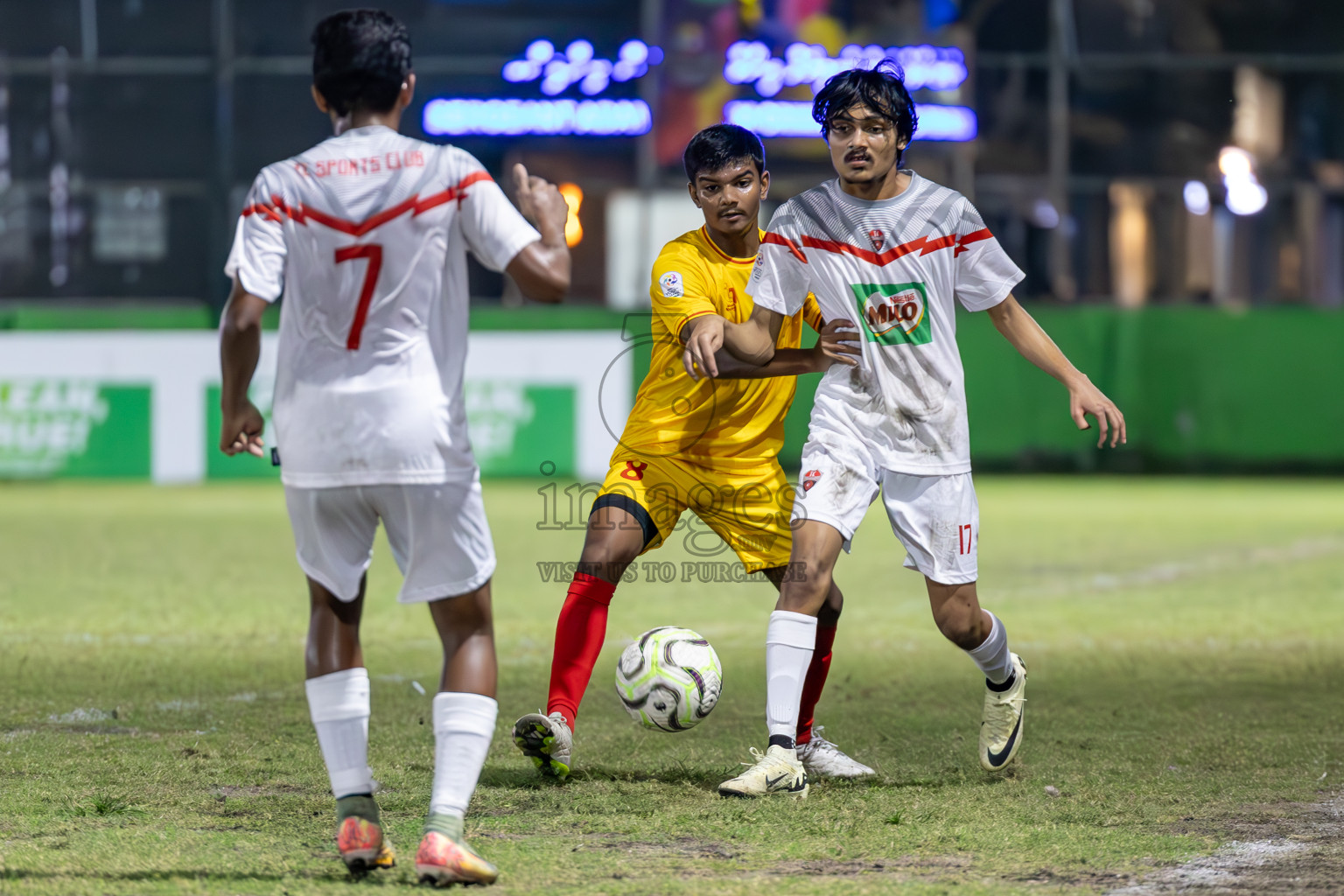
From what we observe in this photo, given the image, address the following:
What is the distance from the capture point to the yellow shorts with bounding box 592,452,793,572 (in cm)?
555

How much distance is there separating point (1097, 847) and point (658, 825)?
46.3 inches

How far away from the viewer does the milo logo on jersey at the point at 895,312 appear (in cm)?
509

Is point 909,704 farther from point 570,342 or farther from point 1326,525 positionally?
point 570,342

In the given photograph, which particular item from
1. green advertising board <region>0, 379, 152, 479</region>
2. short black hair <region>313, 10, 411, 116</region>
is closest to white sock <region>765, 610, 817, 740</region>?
short black hair <region>313, 10, 411, 116</region>

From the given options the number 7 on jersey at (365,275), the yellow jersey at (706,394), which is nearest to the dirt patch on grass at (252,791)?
the yellow jersey at (706,394)

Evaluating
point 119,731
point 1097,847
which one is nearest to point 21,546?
point 119,731

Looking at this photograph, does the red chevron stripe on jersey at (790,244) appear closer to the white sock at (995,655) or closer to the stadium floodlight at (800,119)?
the white sock at (995,655)

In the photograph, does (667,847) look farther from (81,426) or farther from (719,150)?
(81,426)

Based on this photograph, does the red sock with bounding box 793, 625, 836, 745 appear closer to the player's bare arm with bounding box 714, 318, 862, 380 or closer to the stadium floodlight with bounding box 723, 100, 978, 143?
the player's bare arm with bounding box 714, 318, 862, 380

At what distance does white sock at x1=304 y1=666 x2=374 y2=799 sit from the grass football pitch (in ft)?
0.80

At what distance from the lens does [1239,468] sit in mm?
20656

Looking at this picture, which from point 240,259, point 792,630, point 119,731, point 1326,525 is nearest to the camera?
point 240,259

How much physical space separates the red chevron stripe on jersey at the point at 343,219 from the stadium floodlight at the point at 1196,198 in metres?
20.0

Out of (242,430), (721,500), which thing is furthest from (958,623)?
(242,430)
